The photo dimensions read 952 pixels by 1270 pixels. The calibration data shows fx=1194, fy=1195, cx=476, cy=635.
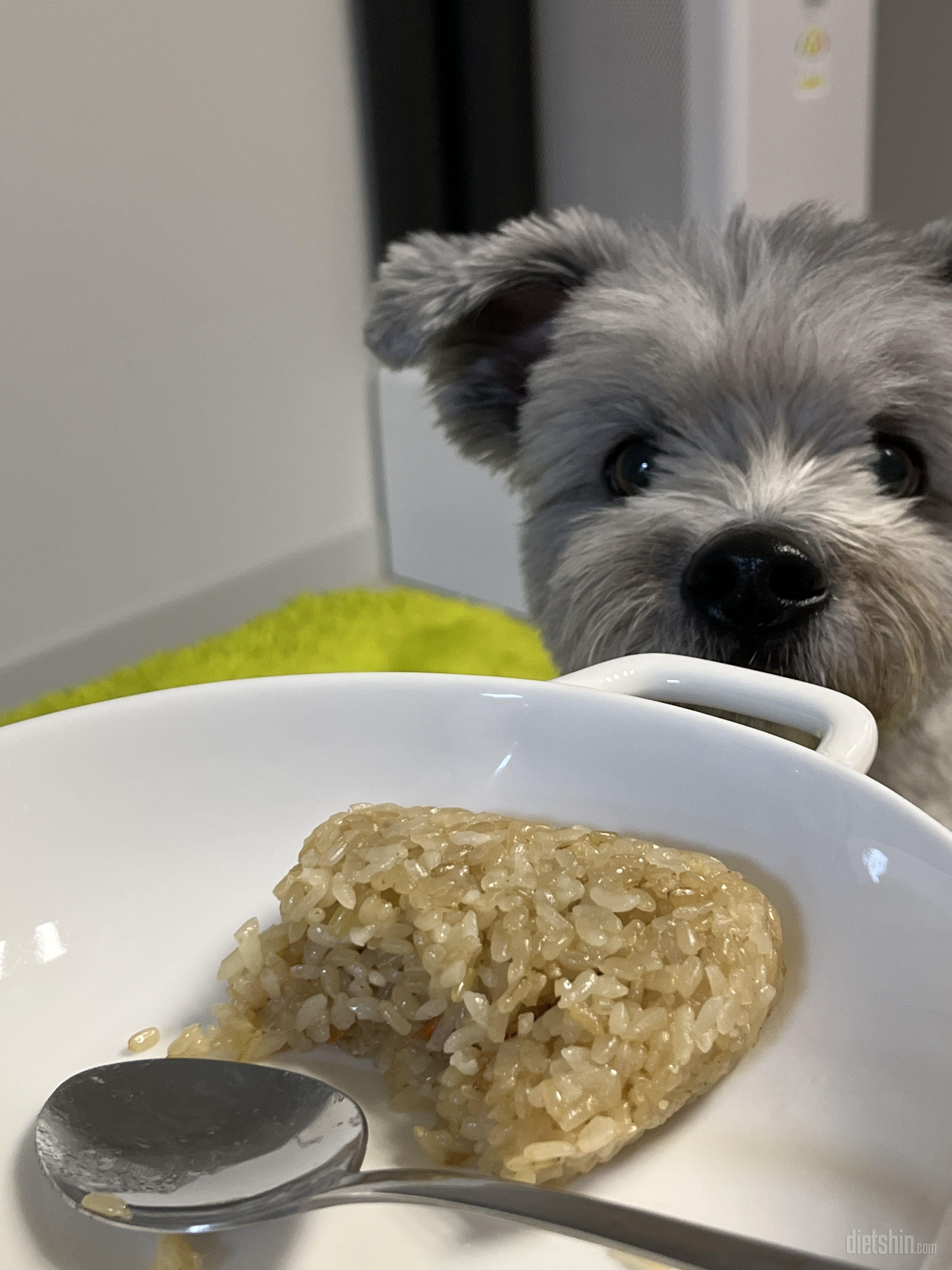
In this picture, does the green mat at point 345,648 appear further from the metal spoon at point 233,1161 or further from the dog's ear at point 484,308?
the metal spoon at point 233,1161

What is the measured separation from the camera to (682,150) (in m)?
2.03

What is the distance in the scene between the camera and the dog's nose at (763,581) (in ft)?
2.85

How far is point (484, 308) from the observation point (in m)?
1.24

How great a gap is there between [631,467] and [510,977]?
0.63 metres

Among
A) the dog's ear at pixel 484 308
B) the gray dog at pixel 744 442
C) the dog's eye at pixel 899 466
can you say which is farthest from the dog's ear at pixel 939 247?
the dog's ear at pixel 484 308

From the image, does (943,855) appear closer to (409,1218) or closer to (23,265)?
(409,1218)

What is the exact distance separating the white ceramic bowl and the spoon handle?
4cm

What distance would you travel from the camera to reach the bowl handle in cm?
61

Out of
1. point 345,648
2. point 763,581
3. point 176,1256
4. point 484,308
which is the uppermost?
point 484,308

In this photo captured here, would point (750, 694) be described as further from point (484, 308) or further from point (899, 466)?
point (484, 308)

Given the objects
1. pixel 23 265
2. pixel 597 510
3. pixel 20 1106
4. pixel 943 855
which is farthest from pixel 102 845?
pixel 23 265

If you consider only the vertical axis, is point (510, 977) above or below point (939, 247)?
below

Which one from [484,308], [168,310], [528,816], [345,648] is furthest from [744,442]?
[168,310]

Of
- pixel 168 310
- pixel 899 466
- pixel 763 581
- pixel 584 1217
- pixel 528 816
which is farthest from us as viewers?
pixel 168 310
